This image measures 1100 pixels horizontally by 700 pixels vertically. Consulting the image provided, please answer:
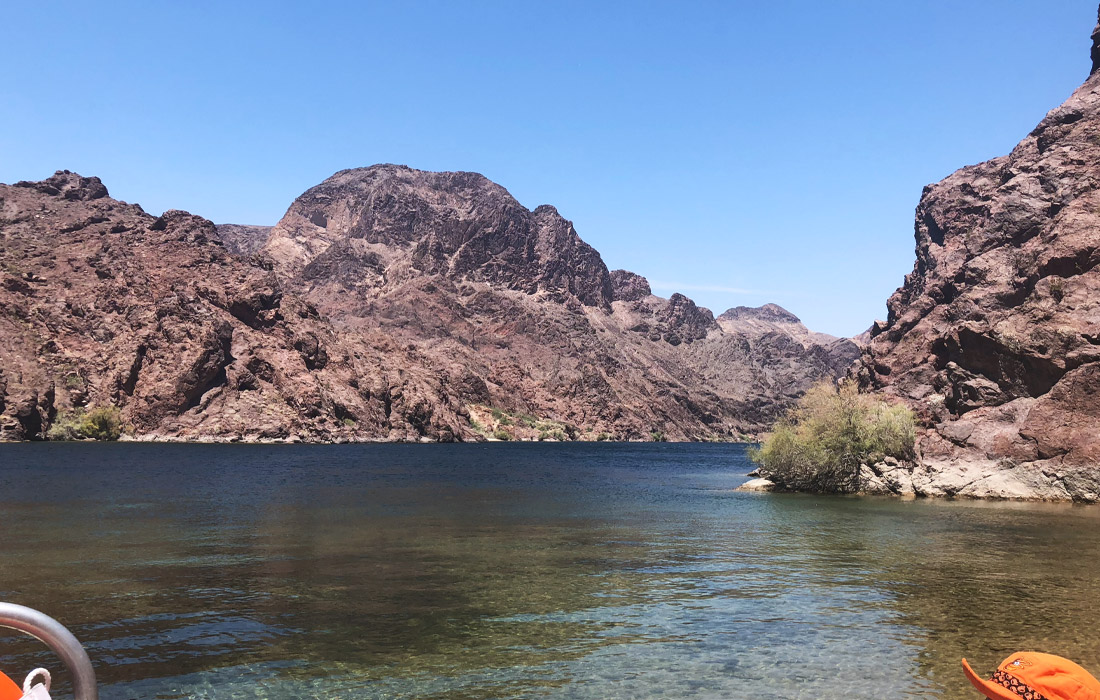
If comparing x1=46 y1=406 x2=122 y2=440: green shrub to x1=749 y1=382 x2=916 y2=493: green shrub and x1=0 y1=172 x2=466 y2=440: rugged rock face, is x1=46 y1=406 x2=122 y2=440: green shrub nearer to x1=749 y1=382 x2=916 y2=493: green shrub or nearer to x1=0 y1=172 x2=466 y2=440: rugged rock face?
x1=0 y1=172 x2=466 y2=440: rugged rock face

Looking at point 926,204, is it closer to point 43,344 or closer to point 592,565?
point 592,565

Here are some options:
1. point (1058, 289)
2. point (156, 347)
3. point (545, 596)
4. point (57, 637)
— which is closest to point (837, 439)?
point (1058, 289)

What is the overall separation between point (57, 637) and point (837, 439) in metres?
61.2

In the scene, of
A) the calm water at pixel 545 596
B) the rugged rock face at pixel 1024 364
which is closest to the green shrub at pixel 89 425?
the calm water at pixel 545 596

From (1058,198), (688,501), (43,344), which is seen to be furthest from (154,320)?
(1058,198)

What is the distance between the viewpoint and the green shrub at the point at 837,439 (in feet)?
194

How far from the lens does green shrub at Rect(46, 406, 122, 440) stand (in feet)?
476

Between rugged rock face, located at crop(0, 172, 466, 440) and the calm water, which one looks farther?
rugged rock face, located at crop(0, 172, 466, 440)

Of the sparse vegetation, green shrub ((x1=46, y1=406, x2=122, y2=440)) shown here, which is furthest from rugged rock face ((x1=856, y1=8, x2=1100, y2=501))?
green shrub ((x1=46, y1=406, x2=122, y2=440))

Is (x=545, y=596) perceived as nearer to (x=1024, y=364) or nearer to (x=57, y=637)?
(x=57, y=637)

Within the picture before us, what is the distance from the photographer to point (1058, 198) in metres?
84.1

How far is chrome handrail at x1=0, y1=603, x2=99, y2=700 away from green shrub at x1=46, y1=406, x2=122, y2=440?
6432 inches

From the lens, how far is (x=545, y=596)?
74.0 ft

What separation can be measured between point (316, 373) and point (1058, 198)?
155552mm
